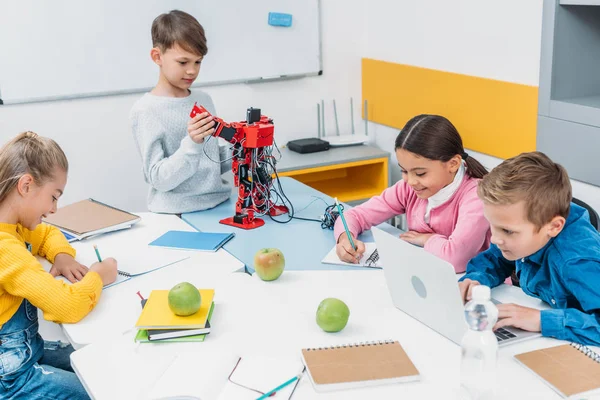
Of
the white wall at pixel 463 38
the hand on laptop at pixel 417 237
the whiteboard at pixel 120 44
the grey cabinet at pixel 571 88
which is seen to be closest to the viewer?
the hand on laptop at pixel 417 237

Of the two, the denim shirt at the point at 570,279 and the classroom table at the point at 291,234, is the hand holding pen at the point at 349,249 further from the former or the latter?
the denim shirt at the point at 570,279

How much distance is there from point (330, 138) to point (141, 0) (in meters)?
1.30

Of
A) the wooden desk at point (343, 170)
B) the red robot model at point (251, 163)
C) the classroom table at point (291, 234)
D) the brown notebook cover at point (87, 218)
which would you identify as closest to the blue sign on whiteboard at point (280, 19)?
the wooden desk at point (343, 170)

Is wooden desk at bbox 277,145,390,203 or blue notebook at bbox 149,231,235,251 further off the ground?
blue notebook at bbox 149,231,235,251

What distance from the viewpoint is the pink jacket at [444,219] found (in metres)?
1.88

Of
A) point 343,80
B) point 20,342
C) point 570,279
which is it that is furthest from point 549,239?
point 343,80

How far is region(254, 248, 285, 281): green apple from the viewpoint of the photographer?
1774 millimetres

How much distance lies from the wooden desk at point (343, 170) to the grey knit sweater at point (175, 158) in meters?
0.84

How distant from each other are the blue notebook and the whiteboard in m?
1.41

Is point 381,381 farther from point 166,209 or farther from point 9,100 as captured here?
point 9,100

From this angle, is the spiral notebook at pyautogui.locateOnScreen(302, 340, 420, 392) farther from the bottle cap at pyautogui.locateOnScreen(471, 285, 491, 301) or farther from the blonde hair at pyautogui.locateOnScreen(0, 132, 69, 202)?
the blonde hair at pyautogui.locateOnScreen(0, 132, 69, 202)

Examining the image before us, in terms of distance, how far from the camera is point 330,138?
12.6 ft

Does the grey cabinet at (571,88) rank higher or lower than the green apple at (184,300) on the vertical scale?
higher

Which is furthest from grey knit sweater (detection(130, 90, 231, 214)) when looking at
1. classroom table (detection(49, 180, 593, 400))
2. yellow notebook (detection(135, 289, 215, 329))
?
yellow notebook (detection(135, 289, 215, 329))
